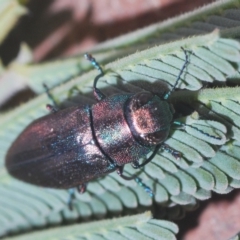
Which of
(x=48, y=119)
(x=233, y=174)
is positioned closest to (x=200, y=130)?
(x=233, y=174)

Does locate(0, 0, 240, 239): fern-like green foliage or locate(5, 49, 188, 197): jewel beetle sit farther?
locate(5, 49, 188, 197): jewel beetle

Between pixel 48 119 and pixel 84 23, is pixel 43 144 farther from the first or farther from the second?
pixel 84 23

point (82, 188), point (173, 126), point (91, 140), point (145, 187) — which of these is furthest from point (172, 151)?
point (82, 188)

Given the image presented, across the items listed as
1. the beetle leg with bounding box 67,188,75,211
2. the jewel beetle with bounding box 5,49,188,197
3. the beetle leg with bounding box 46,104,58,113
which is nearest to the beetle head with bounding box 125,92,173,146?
the jewel beetle with bounding box 5,49,188,197

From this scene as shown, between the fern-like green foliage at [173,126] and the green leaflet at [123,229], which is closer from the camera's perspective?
the fern-like green foliage at [173,126]

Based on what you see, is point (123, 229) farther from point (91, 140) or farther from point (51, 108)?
point (51, 108)

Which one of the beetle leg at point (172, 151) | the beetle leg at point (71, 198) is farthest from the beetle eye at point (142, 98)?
the beetle leg at point (71, 198)

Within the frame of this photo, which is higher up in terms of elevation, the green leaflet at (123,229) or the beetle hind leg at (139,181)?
the beetle hind leg at (139,181)

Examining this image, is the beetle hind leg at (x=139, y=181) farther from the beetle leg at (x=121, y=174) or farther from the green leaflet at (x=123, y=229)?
the green leaflet at (x=123, y=229)

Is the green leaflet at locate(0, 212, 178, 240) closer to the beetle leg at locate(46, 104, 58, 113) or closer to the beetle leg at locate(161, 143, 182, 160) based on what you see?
the beetle leg at locate(161, 143, 182, 160)
